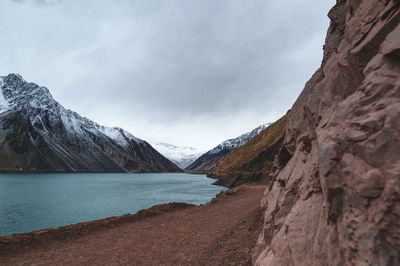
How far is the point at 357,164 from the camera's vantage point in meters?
4.52

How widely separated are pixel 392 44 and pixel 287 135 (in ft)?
26.7

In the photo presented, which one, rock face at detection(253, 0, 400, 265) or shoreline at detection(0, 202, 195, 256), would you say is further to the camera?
shoreline at detection(0, 202, 195, 256)

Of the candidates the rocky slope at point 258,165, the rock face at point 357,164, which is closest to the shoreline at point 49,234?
the rock face at point 357,164

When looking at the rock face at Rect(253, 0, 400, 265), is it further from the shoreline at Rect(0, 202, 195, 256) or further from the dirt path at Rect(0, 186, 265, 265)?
the shoreline at Rect(0, 202, 195, 256)

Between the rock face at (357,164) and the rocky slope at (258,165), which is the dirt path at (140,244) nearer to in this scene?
the rock face at (357,164)

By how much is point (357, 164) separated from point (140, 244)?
46.5ft

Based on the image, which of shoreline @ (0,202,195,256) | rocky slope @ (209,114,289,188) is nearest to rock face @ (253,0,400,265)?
shoreline @ (0,202,195,256)

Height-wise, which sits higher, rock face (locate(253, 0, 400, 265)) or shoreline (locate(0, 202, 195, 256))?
rock face (locate(253, 0, 400, 265))

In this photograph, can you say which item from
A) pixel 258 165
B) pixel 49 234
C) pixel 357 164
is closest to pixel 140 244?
pixel 49 234

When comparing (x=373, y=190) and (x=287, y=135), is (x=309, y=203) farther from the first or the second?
(x=287, y=135)

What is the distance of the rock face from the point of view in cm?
387

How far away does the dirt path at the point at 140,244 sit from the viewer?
11971mm

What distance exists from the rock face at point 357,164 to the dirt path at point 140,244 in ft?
16.4

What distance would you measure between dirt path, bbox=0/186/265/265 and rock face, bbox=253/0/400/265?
16.4ft
